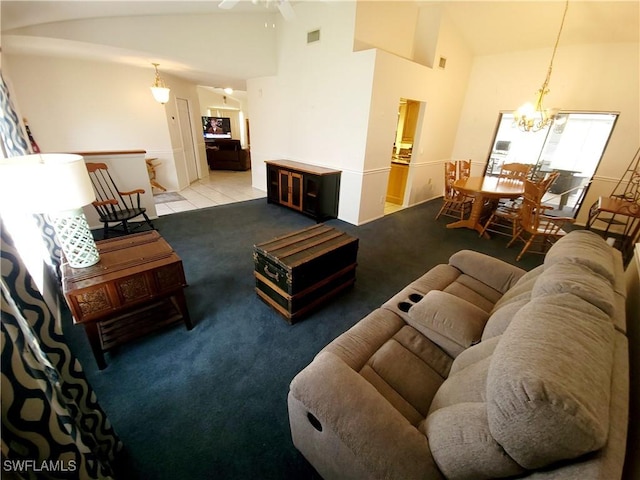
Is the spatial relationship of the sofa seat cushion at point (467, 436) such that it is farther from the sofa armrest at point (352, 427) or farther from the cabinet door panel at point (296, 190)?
the cabinet door panel at point (296, 190)

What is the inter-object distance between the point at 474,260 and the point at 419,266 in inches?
46.7

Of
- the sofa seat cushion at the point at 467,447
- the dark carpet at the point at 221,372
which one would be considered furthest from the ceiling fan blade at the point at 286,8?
the sofa seat cushion at the point at 467,447

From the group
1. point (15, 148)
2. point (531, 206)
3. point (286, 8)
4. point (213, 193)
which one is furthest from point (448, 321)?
point (213, 193)

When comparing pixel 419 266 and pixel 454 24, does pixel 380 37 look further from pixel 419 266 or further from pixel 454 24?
pixel 419 266

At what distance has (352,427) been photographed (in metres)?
0.92

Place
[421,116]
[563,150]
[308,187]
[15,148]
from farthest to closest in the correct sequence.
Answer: [563,150], [421,116], [308,187], [15,148]

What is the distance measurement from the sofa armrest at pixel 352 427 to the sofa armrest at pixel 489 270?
1455 mm

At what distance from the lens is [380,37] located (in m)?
3.91

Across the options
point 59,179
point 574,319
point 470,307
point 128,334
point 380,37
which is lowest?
point 128,334

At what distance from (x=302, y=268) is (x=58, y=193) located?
5.12 feet

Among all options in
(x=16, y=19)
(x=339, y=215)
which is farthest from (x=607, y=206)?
(x=16, y=19)

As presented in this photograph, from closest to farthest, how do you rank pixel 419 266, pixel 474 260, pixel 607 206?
pixel 474 260 → pixel 419 266 → pixel 607 206

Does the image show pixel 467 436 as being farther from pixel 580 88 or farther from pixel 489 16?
pixel 580 88

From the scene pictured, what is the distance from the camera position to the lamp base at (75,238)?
1673mm
